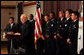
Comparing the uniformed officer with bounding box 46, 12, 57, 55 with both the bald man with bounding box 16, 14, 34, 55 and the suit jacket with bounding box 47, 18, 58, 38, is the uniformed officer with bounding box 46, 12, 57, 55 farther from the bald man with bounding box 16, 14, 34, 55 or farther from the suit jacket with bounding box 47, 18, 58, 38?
the bald man with bounding box 16, 14, 34, 55

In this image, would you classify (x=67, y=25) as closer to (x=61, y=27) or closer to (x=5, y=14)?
(x=61, y=27)

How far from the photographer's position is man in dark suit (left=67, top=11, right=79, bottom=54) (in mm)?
4970

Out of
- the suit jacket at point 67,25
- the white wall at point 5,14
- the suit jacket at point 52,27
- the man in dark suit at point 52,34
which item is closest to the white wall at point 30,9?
the white wall at point 5,14

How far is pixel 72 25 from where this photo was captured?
5.06 metres

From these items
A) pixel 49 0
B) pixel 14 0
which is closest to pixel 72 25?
pixel 49 0

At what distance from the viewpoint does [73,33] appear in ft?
16.6

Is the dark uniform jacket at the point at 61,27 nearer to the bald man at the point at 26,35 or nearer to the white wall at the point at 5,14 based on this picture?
the bald man at the point at 26,35

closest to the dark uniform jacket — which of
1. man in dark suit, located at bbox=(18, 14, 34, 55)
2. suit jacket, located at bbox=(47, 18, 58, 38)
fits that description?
suit jacket, located at bbox=(47, 18, 58, 38)

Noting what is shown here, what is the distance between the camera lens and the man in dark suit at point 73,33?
4.97 metres

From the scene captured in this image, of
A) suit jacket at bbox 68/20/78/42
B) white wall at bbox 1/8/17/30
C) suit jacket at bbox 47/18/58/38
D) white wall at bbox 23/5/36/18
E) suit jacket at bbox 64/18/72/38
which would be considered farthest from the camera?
white wall at bbox 1/8/17/30

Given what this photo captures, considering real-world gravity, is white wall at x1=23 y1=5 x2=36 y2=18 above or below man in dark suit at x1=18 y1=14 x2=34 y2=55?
above

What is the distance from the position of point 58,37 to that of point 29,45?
2.85 ft

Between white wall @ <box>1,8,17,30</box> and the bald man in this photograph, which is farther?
white wall @ <box>1,8,17,30</box>

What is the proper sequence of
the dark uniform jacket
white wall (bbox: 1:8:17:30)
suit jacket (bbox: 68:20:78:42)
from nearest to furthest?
suit jacket (bbox: 68:20:78:42) → the dark uniform jacket → white wall (bbox: 1:8:17:30)
